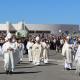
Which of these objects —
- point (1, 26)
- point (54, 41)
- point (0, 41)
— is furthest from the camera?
point (1, 26)

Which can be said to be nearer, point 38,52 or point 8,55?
point 8,55

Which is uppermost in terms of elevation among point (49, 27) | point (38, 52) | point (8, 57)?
point (49, 27)

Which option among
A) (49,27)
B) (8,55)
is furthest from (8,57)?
(49,27)

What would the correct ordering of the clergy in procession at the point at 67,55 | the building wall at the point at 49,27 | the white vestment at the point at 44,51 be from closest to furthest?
the clergy in procession at the point at 67,55 < the white vestment at the point at 44,51 < the building wall at the point at 49,27

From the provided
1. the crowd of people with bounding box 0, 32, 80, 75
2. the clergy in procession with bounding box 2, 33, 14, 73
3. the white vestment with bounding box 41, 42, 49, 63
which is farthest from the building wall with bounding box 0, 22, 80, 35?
the clergy in procession with bounding box 2, 33, 14, 73

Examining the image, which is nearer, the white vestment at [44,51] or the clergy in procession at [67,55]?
the clergy in procession at [67,55]

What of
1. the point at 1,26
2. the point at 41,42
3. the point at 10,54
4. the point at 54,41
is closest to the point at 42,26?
the point at 1,26

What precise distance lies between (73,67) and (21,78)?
610 cm

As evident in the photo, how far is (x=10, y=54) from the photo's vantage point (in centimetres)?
1798

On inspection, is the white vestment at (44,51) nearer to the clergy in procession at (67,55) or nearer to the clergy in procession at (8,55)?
the clergy in procession at (67,55)

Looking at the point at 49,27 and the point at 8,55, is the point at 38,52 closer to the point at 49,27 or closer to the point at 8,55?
the point at 8,55

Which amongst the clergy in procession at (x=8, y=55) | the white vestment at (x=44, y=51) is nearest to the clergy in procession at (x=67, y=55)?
A: the clergy in procession at (x=8, y=55)

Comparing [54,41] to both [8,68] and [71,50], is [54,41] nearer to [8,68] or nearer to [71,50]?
[71,50]

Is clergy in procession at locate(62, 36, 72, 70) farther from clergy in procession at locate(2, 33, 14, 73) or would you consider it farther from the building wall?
the building wall
